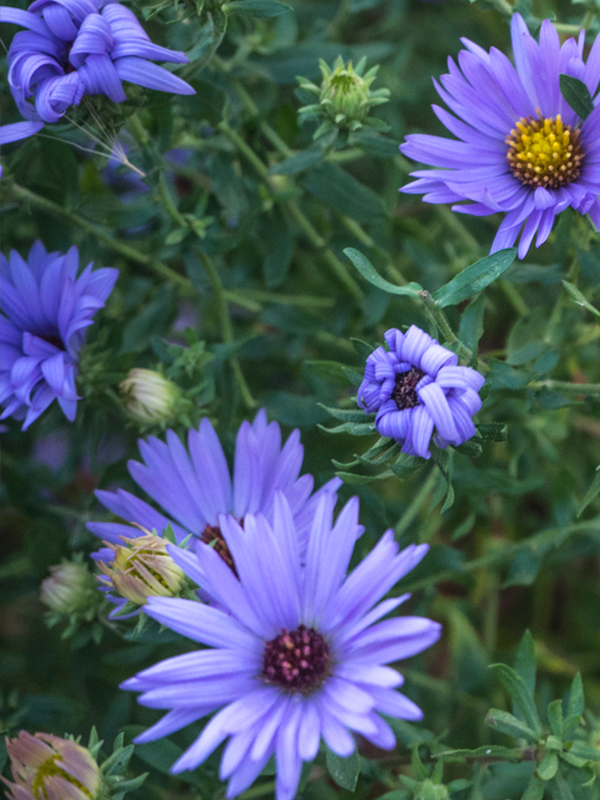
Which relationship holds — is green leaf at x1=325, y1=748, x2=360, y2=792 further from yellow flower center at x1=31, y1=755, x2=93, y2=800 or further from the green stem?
the green stem

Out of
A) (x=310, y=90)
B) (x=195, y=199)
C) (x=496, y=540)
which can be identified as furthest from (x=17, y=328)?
(x=496, y=540)

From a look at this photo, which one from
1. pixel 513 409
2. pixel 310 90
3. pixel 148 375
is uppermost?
pixel 310 90

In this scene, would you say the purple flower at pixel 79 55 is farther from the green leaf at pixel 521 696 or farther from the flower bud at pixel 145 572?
the green leaf at pixel 521 696

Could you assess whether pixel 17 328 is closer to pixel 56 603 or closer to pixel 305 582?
pixel 56 603

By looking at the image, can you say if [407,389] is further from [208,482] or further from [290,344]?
[290,344]

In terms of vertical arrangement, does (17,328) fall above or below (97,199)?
below

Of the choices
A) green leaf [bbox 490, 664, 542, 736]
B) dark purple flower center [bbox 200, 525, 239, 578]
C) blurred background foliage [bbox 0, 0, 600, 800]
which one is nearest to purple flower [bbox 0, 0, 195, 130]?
blurred background foliage [bbox 0, 0, 600, 800]

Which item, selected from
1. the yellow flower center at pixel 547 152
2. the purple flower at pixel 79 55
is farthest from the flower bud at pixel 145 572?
the yellow flower center at pixel 547 152
